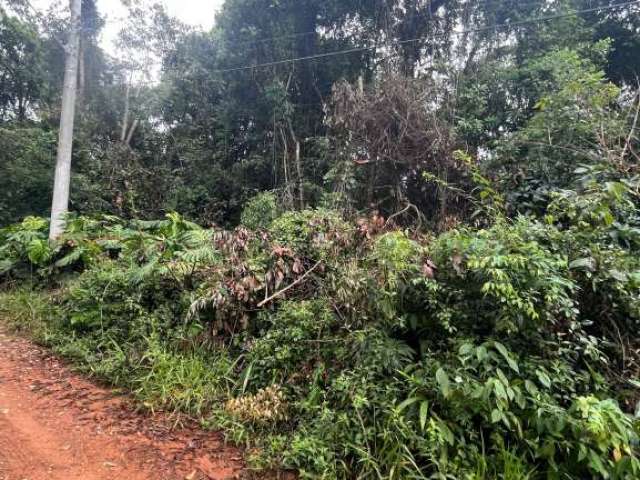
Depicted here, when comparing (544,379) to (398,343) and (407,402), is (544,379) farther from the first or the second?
(398,343)

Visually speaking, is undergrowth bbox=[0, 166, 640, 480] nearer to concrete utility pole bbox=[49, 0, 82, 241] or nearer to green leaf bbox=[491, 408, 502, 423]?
green leaf bbox=[491, 408, 502, 423]

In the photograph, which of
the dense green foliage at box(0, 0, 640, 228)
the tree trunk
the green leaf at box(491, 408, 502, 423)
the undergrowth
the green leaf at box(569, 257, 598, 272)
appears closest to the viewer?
the green leaf at box(491, 408, 502, 423)

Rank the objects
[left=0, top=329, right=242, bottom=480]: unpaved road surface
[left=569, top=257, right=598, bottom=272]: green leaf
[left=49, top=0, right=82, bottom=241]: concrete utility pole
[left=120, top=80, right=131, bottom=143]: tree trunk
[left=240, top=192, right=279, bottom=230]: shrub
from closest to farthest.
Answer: [left=0, top=329, right=242, bottom=480]: unpaved road surface
[left=569, top=257, right=598, bottom=272]: green leaf
[left=49, top=0, right=82, bottom=241]: concrete utility pole
[left=240, top=192, right=279, bottom=230]: shrub
[left=120, top=80, right=131, bottom=143]: tree trunk

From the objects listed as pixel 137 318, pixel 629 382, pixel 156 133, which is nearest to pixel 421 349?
pixel 629 382

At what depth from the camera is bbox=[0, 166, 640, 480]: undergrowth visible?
1977 mm

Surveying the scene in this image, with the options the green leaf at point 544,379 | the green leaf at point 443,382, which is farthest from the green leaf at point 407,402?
the green leaf at point 544,379

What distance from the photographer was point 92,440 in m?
2.38

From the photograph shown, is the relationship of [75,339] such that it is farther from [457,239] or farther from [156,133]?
[156,133]

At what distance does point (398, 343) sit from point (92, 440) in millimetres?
2207

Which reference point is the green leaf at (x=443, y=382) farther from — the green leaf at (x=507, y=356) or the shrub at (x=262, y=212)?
the shrub at (x=262, y=212)

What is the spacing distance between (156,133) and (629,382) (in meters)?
13.8

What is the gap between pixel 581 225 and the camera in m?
2.62

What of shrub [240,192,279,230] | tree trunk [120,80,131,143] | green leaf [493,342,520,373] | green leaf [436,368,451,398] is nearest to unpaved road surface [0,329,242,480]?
green leaf [436,368,451,398]

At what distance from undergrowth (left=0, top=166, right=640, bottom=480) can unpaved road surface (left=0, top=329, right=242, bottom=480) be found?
0.16 metres
